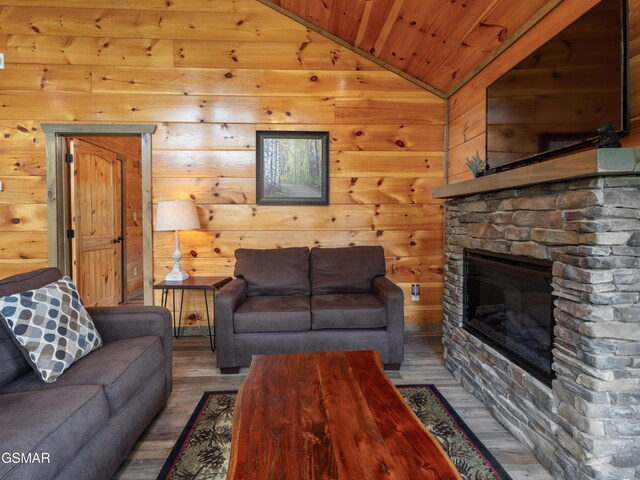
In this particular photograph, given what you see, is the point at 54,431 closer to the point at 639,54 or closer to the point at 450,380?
the point at 450,380

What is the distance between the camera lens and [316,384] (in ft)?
5.03

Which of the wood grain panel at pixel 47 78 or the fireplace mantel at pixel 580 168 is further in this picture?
the wood grain panel at pixel 47 78

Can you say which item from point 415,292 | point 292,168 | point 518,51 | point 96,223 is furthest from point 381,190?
point 96,223

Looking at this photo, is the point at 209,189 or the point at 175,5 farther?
the point at 209,189

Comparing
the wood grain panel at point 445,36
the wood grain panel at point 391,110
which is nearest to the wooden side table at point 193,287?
the wood grain panel at point 391,110

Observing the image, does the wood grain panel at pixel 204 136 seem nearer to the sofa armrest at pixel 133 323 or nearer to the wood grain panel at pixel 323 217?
the wood grain panel at pixel 323 217

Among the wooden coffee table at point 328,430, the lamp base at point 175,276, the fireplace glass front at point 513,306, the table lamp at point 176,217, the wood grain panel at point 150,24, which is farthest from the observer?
the wood grain panel at point 150,24

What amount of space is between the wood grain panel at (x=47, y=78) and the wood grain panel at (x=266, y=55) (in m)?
0.92

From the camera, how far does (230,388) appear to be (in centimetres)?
241

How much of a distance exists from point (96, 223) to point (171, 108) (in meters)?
1.77

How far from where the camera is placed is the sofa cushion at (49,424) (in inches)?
41.4

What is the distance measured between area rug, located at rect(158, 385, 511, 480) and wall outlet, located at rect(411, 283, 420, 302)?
4.63 ft

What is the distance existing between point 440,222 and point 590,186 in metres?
2.29

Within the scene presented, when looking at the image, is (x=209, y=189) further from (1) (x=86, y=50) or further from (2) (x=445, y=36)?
(2) (x=445, y=36)
